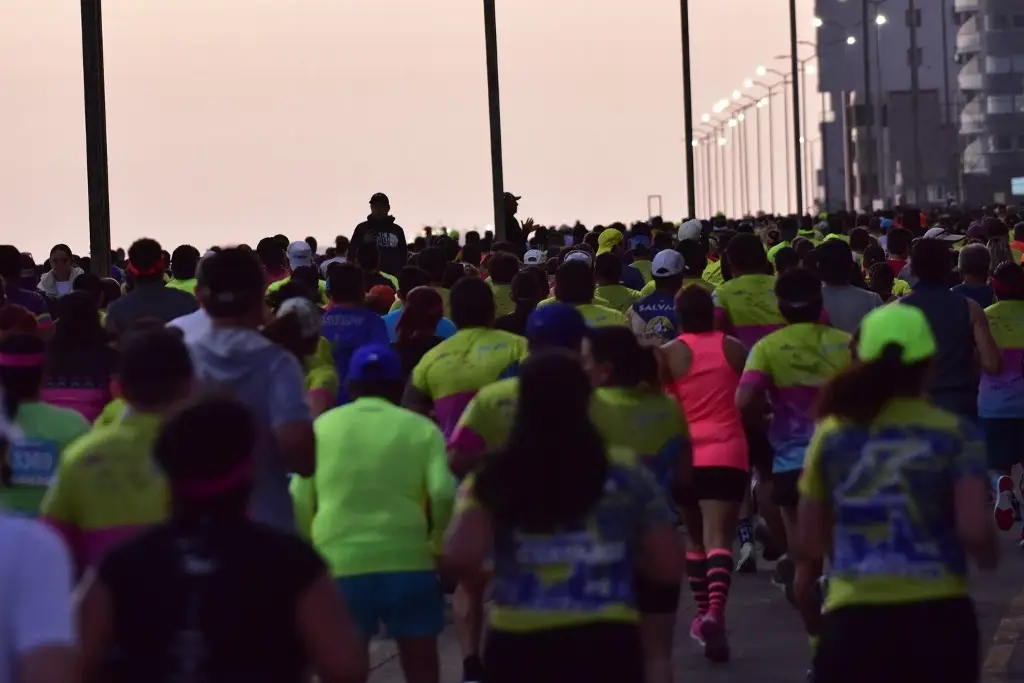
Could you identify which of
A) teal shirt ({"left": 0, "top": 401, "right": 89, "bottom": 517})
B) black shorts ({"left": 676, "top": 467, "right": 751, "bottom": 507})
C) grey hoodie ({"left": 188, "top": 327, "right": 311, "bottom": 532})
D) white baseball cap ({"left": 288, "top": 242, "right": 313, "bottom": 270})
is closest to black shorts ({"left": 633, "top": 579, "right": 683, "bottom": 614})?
grey hoodie ({"left": 188, "top": 327, "right": 311, "bottom": 532})

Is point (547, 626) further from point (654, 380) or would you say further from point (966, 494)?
point (654, 380)

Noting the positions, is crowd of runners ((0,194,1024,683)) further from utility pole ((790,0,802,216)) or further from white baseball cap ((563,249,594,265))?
utility pole ((790,0,802,216))

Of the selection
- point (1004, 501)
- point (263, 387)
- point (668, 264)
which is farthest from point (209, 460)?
point (1004, 501)

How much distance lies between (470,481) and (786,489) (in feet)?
17.7

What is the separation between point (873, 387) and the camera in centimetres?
709

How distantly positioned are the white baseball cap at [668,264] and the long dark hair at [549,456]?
27.5 feet

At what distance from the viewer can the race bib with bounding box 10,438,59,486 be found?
8492 millimetres

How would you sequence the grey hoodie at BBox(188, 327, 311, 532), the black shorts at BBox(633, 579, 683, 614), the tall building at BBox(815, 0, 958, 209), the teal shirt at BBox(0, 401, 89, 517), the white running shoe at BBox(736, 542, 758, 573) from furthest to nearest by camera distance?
the tall building at BBox(815, 0, 958, 209) < the white running shoe at BBox(736, 542, 758, 573) < the black shorts at BBox(633, 579, 683, 614) < the teal shirt at BBox(0, 401, 89, 517) < the grey hoodie at BBox(188, 327, 311, 532)

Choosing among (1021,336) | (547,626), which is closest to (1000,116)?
(1021,336)

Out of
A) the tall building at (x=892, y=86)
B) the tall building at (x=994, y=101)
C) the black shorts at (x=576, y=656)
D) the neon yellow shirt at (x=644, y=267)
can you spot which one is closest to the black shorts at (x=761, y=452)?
the black shorts at (x=576, y=656)

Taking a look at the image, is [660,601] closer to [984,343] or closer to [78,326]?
[78,326]

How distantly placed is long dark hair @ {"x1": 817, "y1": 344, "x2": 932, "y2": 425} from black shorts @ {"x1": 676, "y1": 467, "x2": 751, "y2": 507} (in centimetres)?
485

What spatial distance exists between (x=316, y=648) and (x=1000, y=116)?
15750 centimetres

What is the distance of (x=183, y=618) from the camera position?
17.3 feet
